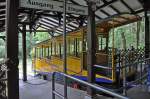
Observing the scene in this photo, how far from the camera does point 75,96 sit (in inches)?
331

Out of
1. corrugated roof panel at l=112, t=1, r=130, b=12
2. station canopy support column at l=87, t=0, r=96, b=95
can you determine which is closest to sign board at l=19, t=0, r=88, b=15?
station canopy support column at l=87, t=0, r=96, b=95

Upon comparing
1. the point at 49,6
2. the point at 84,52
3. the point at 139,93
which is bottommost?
the point at 139,93

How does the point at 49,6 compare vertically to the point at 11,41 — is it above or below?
above

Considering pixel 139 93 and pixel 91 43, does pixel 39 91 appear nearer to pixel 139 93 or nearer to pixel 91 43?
pixel 91 43

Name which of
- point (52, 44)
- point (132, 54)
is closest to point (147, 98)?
point (132, 54)

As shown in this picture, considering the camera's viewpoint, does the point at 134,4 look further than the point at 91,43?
Yes

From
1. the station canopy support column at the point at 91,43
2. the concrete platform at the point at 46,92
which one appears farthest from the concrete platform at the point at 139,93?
the station canopy support column at the point at 91,43

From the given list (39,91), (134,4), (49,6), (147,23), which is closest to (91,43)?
(49,6)

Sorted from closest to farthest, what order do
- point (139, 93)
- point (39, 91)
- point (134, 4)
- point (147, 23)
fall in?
1. point (139, 93)
2. point (39, 91)
3. point (147, 23)
4. point (134, 4)

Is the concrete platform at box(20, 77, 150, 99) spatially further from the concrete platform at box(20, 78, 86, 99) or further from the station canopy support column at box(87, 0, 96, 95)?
the station canopy support column at box(87, 0, 96, 95)

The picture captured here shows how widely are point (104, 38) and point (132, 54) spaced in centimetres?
238

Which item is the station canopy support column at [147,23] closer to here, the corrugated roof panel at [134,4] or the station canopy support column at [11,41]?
the corrugated roof panel at [134,4]

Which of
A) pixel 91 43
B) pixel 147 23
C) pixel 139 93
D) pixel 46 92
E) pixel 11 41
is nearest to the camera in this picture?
pixel 11 41

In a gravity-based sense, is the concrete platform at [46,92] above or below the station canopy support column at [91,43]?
below
